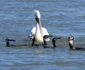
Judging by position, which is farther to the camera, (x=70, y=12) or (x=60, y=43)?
(x=70, y=12)

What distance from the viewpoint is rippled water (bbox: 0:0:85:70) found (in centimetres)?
1337

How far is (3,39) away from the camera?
55.8 ft

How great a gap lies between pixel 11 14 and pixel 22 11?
4.05 ft

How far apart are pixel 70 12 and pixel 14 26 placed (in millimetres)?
4237

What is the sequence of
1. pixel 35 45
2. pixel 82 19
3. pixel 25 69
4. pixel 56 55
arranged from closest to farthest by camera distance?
1. pixel 25 69
2. pixel 56 55
3. pixel 35 45
4. pixel 82 19

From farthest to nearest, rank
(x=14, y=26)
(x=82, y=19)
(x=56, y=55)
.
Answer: (x=82, y=19)
(x=14, y=26)
(x=56, y=55)

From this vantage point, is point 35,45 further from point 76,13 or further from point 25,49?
point 76,13

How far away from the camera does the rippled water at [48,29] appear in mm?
13367

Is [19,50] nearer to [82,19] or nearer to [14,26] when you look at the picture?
[14,26]

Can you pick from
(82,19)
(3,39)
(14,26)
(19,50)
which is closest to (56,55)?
(19,50)

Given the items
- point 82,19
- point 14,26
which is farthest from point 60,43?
point 82,19

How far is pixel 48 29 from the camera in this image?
62.4 ft

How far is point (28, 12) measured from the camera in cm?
2384

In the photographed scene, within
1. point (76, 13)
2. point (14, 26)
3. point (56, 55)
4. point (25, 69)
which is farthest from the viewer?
point (76, 13)
